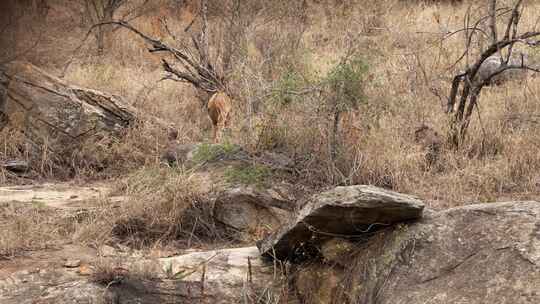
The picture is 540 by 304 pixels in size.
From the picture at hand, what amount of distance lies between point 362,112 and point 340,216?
97.9 inches

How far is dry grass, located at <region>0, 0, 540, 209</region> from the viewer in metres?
6.18

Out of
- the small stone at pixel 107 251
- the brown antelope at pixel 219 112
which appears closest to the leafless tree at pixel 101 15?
the brown antelope at pixel 219 112

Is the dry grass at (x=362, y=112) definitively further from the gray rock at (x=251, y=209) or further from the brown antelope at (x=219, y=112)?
the gray rock at (x=251, y=209)

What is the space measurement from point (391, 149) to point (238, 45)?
3.66m

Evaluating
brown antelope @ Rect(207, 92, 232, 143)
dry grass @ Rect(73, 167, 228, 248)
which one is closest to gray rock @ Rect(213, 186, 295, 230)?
dry grass @ Rect(73, 167, 228, 248)

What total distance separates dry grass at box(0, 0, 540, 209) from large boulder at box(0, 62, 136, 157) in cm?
29

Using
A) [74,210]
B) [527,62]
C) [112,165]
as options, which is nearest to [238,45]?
[112,165]

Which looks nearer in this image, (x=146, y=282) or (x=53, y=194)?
(x=146, y=282)

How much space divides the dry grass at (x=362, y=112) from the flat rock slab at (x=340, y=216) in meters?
1.37

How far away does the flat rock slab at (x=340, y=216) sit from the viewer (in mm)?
4257

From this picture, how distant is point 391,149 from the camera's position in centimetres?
645

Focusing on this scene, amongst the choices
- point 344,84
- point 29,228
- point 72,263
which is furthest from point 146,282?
point 344,84

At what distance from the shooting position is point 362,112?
266 inches

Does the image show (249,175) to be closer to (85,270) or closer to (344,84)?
(344,84)
